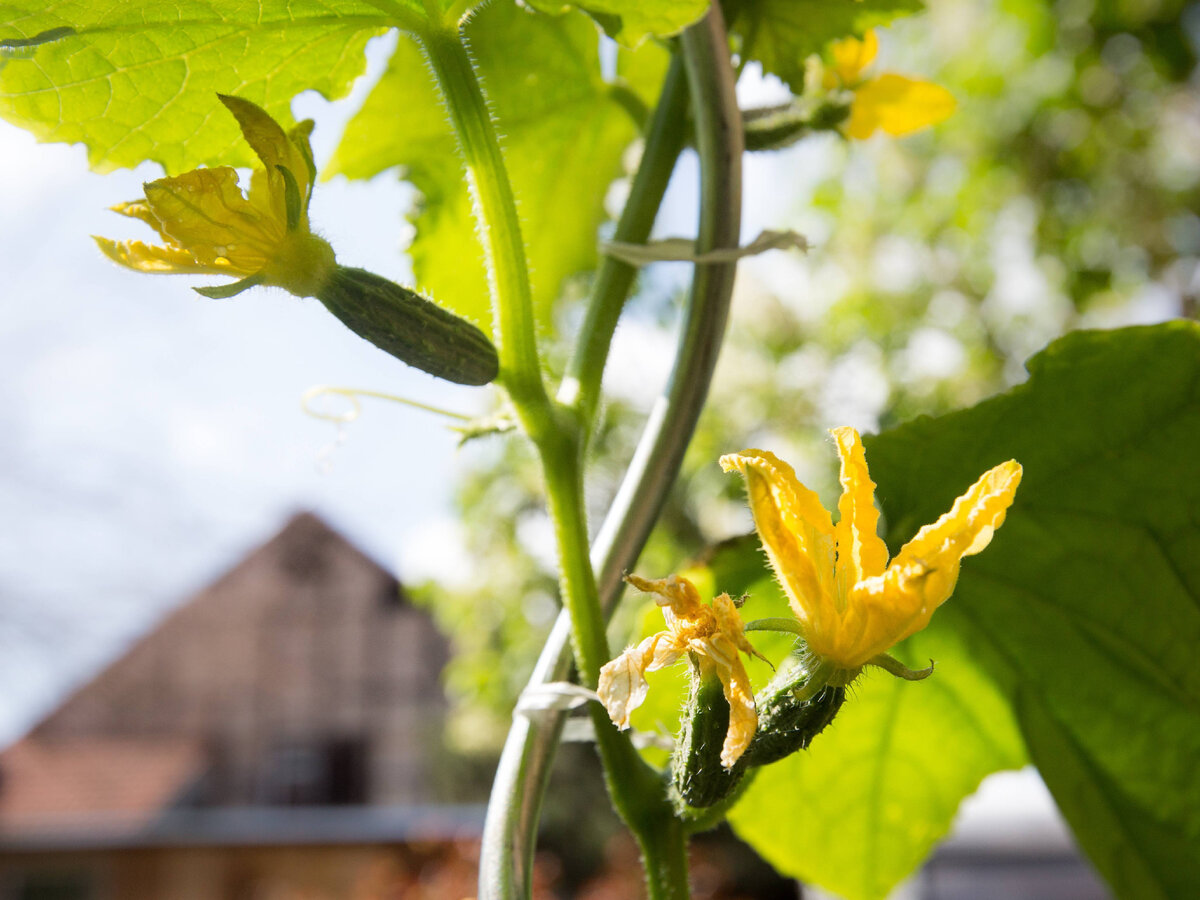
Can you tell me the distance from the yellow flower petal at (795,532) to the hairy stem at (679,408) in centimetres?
9

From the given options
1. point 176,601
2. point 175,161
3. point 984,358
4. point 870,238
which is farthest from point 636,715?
point 176,601

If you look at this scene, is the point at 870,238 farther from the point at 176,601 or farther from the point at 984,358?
the point at 176,601

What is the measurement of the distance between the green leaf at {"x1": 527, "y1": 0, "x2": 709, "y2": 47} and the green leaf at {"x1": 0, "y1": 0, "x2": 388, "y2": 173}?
76mm

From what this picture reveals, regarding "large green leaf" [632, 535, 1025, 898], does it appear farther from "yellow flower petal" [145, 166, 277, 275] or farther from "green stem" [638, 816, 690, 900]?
"yellow flower petal" [145, 166, 277, 275]

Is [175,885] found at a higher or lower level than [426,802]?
lower

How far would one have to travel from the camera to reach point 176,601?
34.3ft

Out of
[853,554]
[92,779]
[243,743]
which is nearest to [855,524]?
[853,554]

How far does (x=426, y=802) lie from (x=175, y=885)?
204 centimetres

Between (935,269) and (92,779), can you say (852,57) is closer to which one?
(935,269)

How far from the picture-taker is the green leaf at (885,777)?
0.51 meters

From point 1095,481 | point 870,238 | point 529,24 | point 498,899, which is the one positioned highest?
point 870,238

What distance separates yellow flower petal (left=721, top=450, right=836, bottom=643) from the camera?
248 millimetres

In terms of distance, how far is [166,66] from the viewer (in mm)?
337

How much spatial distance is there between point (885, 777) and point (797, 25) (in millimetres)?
392
